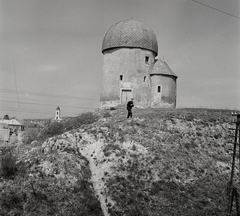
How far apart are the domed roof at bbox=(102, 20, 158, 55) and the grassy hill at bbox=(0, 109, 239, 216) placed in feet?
37.8

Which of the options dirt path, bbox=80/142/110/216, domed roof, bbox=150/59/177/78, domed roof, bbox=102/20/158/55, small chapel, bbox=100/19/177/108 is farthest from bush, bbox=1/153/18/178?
domed roof, bbox=150/59/177/78

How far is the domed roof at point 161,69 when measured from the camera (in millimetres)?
33500

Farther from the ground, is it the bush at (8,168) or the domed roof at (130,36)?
the domed roof at (130,36)

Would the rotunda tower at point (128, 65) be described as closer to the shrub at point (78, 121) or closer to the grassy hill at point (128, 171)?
the shrub at point (78, 121)

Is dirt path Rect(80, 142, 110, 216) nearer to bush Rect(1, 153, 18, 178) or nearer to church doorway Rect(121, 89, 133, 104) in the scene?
bush Rect(1, 153, 18, 178)

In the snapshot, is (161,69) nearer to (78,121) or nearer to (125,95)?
(125,95)

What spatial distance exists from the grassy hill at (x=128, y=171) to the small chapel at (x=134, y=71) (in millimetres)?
7963

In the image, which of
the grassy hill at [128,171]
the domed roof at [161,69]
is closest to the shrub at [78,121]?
the grassy hill at [128,171]

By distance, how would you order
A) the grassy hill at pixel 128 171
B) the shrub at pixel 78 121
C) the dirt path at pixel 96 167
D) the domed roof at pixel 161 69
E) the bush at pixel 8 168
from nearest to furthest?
the grassy hill at pixel 128 171 → the dirt path at pixel 96 167 → the bush at pixel 8 168 → the shrub at pixel 78 121 → the domed roof at pixel 161 69

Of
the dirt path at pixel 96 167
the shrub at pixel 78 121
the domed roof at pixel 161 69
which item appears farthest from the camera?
the domed roof at pixel 161 69

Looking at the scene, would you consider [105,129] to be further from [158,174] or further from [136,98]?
[136,98]

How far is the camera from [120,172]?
1878 cm

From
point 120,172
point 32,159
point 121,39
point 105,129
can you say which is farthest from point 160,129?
point 121,39

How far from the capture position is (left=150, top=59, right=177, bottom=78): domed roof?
110 feet
